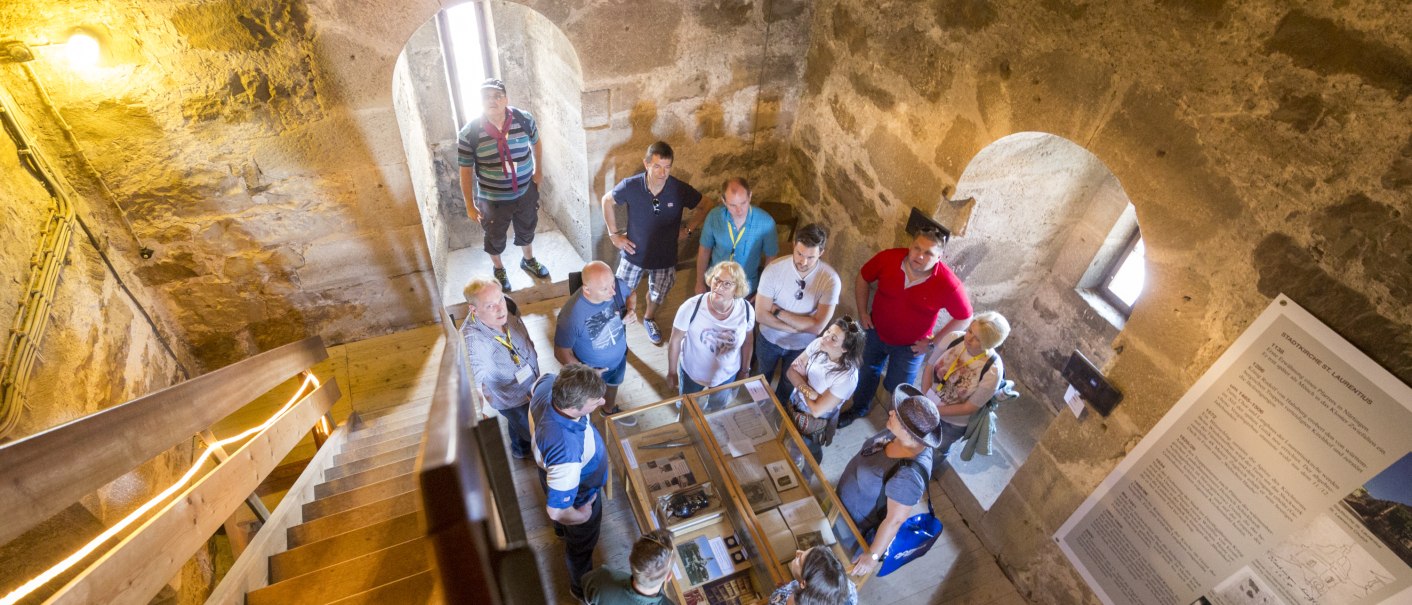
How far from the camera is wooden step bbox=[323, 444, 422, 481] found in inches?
165

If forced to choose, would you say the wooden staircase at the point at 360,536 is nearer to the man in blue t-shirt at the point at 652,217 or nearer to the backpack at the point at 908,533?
the man in blue t-shirt at the point at 652,217

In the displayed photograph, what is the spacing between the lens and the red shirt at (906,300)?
4.12m

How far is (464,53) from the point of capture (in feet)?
20.1

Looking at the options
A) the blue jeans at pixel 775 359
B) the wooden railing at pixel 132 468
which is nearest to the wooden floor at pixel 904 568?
the blue jeans at pixel 775 359

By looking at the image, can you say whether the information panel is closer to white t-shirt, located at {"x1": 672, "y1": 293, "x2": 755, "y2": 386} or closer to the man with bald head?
white t-shirt, located at {"x1": 672, "y1": 293, "x2": 755, "y2": 386}

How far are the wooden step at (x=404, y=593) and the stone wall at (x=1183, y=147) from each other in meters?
3.25

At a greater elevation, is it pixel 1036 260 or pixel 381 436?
pixel 1036 260

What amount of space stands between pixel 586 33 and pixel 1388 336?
448 centimetres

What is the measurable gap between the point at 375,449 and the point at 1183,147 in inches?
Answer: 190

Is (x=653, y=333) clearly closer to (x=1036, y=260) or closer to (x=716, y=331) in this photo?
(x=716, y=331)

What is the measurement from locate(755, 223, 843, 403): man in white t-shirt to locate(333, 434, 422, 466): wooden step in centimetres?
250

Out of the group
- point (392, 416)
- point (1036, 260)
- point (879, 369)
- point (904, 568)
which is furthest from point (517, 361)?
point (1036, 260)

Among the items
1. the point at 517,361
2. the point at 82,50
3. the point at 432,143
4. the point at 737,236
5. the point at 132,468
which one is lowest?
the point at 517,361

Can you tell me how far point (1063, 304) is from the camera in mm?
5129
